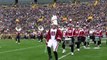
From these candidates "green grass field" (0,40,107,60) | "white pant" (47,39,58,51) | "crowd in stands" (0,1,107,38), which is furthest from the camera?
"crowd in stands" (0,1,107,38)

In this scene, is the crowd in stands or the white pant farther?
the crowd in stands

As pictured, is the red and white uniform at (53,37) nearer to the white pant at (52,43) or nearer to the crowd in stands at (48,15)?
the white pant at (52,43)

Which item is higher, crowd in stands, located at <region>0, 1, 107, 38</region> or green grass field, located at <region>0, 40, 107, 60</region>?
green grass field, located at <region>0, 40, 107, 60</region>

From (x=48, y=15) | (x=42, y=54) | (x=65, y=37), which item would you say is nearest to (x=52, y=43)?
(x=42, y=54)

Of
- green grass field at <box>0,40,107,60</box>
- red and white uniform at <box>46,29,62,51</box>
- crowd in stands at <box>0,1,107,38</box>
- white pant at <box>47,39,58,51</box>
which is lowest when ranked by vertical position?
crowd in stands at <box>0,1,107,38</box>

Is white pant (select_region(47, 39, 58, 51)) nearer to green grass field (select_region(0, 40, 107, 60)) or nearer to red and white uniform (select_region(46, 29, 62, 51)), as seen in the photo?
red and white uniform (select_region(46, 29, 62, 51))

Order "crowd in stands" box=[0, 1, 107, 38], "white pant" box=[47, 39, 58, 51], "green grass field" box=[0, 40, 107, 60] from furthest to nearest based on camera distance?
1. "crowd in stands" box=[0, 1, 107, 38]
2. "green grass field" box=[0, 40, 107, 60]
3. "white pant" box=[47, 39, 58, 51]

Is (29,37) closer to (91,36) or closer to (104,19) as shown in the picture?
(104,19)

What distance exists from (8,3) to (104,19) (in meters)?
27.4

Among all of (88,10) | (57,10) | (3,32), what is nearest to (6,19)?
(3,32)

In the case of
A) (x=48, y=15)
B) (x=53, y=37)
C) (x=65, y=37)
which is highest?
(x=53, y=37)

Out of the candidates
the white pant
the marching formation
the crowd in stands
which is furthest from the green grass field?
the crowd in stands

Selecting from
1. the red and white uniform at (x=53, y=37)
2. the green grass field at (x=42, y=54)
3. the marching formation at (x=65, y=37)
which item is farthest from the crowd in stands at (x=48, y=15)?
the red and white uniform at (x=53, y=37)

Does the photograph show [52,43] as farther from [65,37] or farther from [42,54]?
[65,37]
